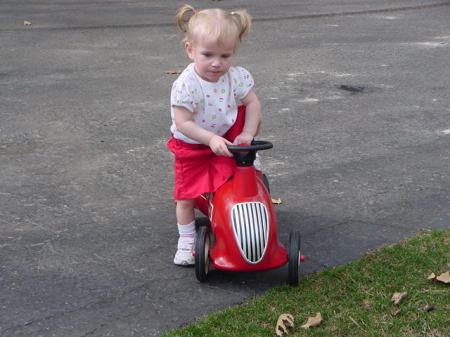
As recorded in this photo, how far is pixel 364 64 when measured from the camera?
8664mm

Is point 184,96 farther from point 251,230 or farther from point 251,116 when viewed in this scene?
point 251,230

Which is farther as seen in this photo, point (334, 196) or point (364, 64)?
point (364, 64)

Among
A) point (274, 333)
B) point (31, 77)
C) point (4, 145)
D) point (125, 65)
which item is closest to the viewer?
point (274, 333)

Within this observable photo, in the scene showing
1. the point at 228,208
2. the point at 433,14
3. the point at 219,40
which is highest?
the point at 219,40

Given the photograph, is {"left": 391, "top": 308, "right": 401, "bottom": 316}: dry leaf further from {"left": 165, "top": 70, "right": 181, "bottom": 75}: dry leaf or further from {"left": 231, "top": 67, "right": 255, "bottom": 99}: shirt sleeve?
{"left": 165, "top": 70, "right": 181, "bottom": 75}: dry leaf

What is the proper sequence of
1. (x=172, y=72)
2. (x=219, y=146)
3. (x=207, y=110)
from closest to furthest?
1. (x=219, y=146)
2. (x=207, y=110)
3. (x=172, y=72)

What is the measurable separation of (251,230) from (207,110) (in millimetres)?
671

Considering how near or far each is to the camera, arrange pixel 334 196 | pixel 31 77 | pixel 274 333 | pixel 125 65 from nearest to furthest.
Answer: pixel 274 333, pixel 334 196, pixel 31 77, pixel 125 65

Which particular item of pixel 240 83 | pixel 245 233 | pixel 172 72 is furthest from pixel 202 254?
pixel 172 72

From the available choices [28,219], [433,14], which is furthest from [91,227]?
[433,14]

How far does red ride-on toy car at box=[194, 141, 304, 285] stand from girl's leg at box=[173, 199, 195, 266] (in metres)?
0.25

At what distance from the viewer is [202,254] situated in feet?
12.5

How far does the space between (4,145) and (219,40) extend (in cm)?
283

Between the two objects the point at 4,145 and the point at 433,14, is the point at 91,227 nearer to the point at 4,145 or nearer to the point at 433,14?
the point at 4,145
